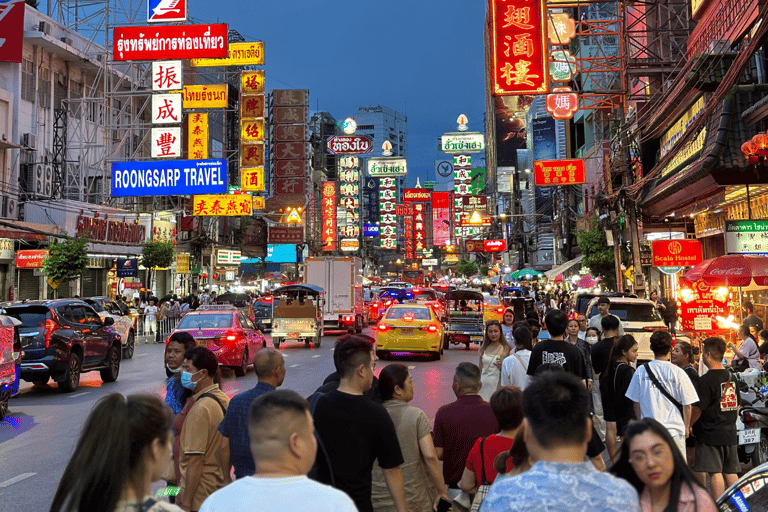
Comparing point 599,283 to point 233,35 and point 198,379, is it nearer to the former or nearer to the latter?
point 198,379

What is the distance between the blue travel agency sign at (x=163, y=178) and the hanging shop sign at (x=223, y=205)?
369 inches

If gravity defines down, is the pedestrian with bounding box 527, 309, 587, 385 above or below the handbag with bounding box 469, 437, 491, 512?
above

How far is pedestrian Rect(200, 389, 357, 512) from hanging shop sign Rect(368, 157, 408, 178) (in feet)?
429

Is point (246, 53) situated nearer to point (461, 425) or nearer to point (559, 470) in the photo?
point (461, 425)

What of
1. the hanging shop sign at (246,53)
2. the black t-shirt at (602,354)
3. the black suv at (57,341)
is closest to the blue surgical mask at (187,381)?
the black t-shirt at (602,354)

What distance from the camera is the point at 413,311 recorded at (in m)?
23.2

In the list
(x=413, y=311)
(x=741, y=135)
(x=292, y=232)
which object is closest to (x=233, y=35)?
(x=292, y=232)

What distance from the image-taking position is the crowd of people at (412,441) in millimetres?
2982

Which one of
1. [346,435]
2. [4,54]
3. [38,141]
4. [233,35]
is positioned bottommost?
[346,435]

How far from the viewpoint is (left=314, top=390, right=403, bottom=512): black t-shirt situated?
4594mm

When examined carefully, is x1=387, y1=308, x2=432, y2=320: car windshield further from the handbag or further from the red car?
the handbag

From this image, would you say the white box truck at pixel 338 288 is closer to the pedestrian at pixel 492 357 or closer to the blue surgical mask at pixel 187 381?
the pedestrian at pixel 492 357

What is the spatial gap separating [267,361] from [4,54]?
36.4 m

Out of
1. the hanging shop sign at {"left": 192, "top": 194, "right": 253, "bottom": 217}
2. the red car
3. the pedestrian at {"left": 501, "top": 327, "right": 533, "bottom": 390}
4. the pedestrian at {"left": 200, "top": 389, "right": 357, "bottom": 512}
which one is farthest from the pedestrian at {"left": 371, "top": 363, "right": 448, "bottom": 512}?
the hanging shop sign at {"left": 192, "top": 194, "right": 253, "bottom": 217}
